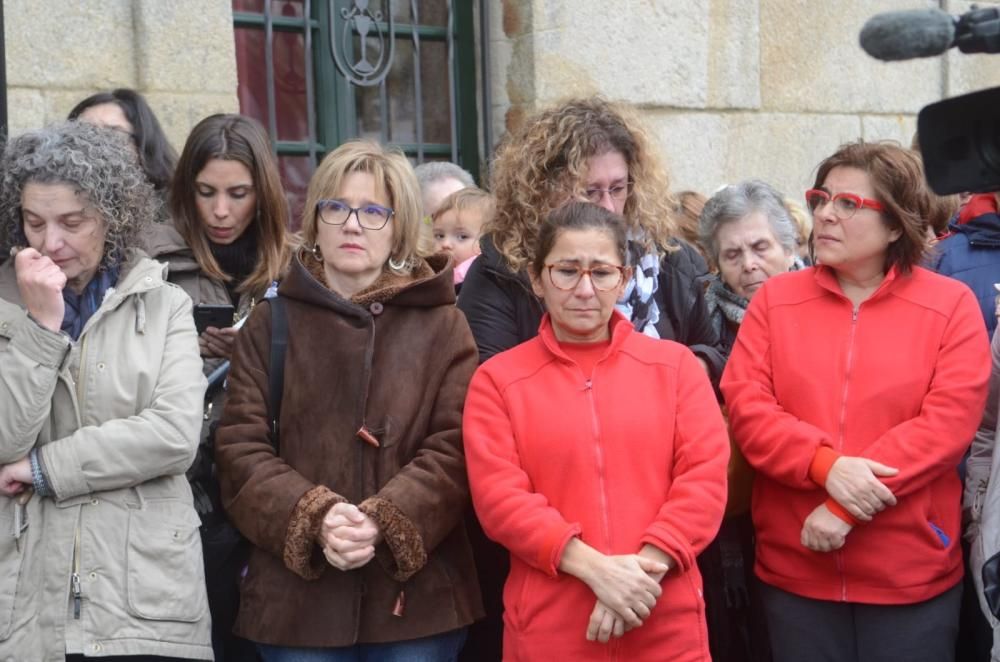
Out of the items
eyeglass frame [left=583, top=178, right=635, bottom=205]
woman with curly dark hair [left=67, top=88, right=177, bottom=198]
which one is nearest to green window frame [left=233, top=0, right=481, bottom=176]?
woman with curly dark hair [left=67, top=88, right=177, bottom=198]

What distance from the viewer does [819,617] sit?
3.69m

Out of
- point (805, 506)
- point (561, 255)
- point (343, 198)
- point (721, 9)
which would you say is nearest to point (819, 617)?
point (805, 506)

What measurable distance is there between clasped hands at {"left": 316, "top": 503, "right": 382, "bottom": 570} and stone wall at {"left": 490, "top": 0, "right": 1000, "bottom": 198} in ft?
10.8

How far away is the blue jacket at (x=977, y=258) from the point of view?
4219mm

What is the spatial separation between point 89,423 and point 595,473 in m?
1.22

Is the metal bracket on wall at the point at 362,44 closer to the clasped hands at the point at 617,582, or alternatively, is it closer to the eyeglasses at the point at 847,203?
the eyeglasses at the point at 847,203

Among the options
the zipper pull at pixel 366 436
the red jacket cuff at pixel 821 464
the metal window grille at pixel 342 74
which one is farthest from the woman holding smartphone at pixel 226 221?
the metal window grille at pixel 342 74

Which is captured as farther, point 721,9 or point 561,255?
point 721,9

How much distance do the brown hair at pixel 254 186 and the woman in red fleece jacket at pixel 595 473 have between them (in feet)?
3.09

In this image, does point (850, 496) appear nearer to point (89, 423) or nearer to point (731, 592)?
point (731, 592)

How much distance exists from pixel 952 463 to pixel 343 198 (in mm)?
1706

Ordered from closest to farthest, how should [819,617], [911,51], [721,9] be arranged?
1. [911,51]
2. [819,617]
3. [721,9]

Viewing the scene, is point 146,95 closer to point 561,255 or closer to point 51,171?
point 51,171

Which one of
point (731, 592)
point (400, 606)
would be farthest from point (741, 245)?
point (400, 606)
